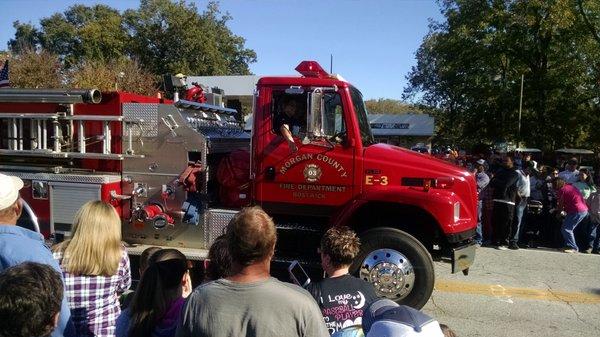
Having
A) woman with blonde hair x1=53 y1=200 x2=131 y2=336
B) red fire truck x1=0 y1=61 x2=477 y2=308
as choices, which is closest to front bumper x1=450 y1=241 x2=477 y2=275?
red fire truck x1=0 y1=61 x2=477 y2=308

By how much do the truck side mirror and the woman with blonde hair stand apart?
118 inches

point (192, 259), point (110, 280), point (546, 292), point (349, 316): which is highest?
point (110, 280)

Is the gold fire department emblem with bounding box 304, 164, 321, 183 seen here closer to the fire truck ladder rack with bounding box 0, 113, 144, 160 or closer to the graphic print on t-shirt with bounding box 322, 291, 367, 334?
the fire truck ladder rack with bounding box 0, 113, 144, 160

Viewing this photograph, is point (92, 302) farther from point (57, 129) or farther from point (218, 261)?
point (57, 129)

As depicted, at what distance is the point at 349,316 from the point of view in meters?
2.87

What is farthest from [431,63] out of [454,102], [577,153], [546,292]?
[546,292]

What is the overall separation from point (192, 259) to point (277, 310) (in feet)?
13.6

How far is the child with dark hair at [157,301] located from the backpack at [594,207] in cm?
878

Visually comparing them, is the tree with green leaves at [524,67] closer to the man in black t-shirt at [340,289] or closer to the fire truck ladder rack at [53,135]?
the fire truck ladder rack at [53,135]

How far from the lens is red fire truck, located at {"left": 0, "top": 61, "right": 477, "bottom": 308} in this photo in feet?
18.2

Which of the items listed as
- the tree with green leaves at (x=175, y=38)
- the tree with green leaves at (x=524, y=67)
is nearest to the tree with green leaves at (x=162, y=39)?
the tree with green leaves at (x=175, y=38)

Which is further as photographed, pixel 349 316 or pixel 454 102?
pixel 454 102

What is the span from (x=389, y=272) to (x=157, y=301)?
11.3ft

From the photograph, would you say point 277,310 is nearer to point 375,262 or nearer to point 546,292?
point 375,262
